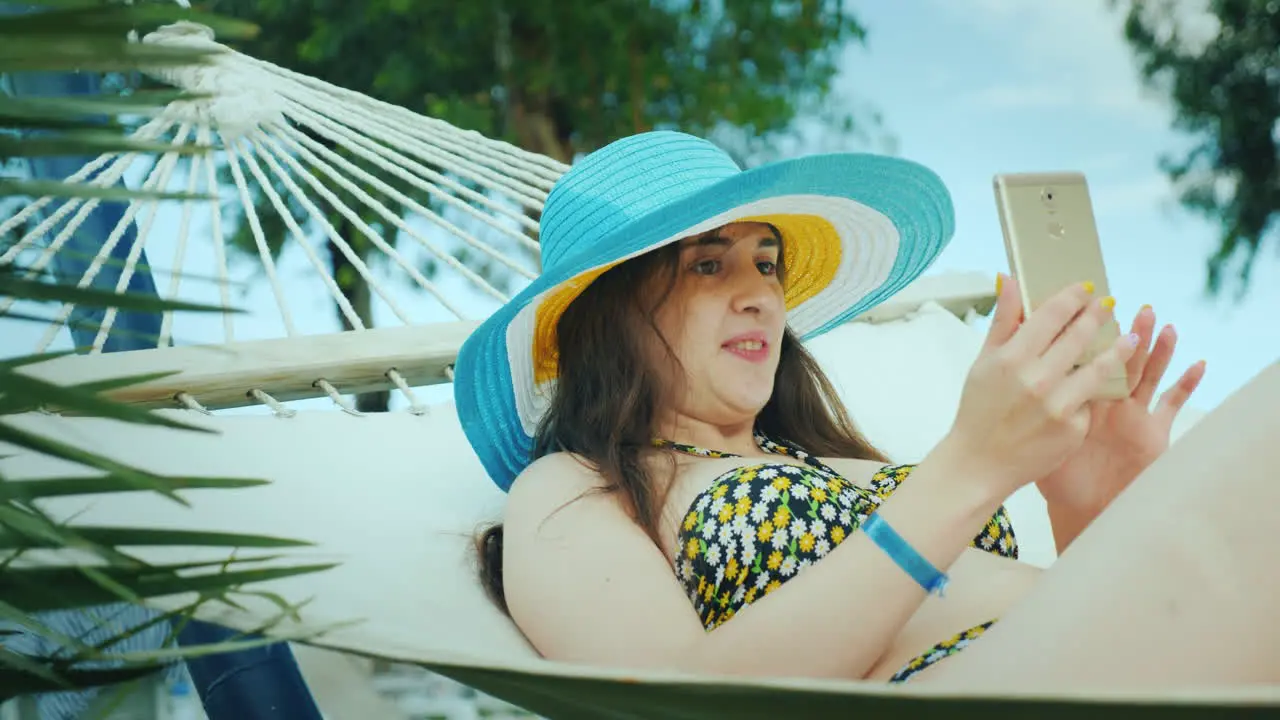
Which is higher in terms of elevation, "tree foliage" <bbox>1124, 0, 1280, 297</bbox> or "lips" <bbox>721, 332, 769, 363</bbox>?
"lips" <bbox>721, 332, 769, 363</bbox>

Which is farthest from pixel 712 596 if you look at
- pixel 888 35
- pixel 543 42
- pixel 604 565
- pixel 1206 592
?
pixel 888 35

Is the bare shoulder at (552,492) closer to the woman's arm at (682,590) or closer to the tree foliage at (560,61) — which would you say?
the woman's arm at (682,590)

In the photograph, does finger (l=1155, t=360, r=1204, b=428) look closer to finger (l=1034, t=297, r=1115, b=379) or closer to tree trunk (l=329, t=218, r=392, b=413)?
finger (l=1034, t=297, r=1115, b=379)

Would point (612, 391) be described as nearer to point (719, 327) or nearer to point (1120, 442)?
point (719, 327)

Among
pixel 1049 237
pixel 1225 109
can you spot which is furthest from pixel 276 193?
pixel 1225 109

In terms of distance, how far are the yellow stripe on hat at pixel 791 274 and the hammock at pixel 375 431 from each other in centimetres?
21

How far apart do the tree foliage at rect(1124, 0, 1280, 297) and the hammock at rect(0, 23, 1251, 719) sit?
786 cm

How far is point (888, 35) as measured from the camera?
8.12m

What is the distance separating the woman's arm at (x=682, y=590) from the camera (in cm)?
106

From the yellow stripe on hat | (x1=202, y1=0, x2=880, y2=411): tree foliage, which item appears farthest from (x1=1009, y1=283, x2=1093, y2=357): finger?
(x1=202, y1=0, x2=880, y2=411): tree foliage

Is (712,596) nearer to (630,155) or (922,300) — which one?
(630,155)

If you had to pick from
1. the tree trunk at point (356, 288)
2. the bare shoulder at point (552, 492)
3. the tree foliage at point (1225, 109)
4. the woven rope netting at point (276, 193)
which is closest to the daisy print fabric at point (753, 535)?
the bare shoulder at point (552, 492)

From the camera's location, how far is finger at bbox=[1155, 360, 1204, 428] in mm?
1421

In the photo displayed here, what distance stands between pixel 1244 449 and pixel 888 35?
7.60 meters
